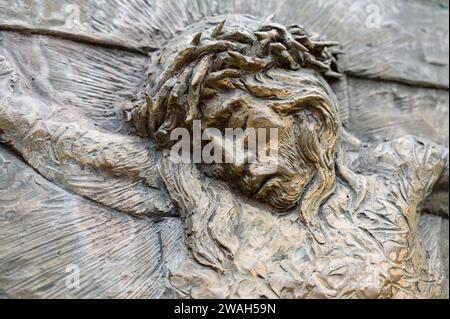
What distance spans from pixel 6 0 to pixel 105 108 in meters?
0.33

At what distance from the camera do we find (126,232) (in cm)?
146

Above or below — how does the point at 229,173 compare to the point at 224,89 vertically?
below

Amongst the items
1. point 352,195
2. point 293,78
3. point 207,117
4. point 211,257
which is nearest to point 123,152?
point 207,117

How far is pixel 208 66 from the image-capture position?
4.81ft

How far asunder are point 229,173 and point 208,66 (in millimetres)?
243

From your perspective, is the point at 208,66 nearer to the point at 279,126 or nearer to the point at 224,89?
the point at 224,89

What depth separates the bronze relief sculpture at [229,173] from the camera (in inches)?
55.9

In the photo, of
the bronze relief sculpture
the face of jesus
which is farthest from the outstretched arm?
the face of jesus

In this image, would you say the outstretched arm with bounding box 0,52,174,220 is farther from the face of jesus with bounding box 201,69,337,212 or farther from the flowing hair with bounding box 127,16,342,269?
the face of jesus with bounding box 201,69,337,212

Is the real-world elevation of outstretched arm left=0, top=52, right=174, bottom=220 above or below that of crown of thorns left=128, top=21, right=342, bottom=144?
below

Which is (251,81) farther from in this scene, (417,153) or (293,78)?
(417,153)

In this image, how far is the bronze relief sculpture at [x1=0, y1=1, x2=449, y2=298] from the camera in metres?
1.42

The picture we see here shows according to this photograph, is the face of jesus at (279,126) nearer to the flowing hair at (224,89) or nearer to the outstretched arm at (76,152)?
the flowing hair at (224,89)

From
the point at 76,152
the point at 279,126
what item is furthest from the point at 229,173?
the point at 76,152
